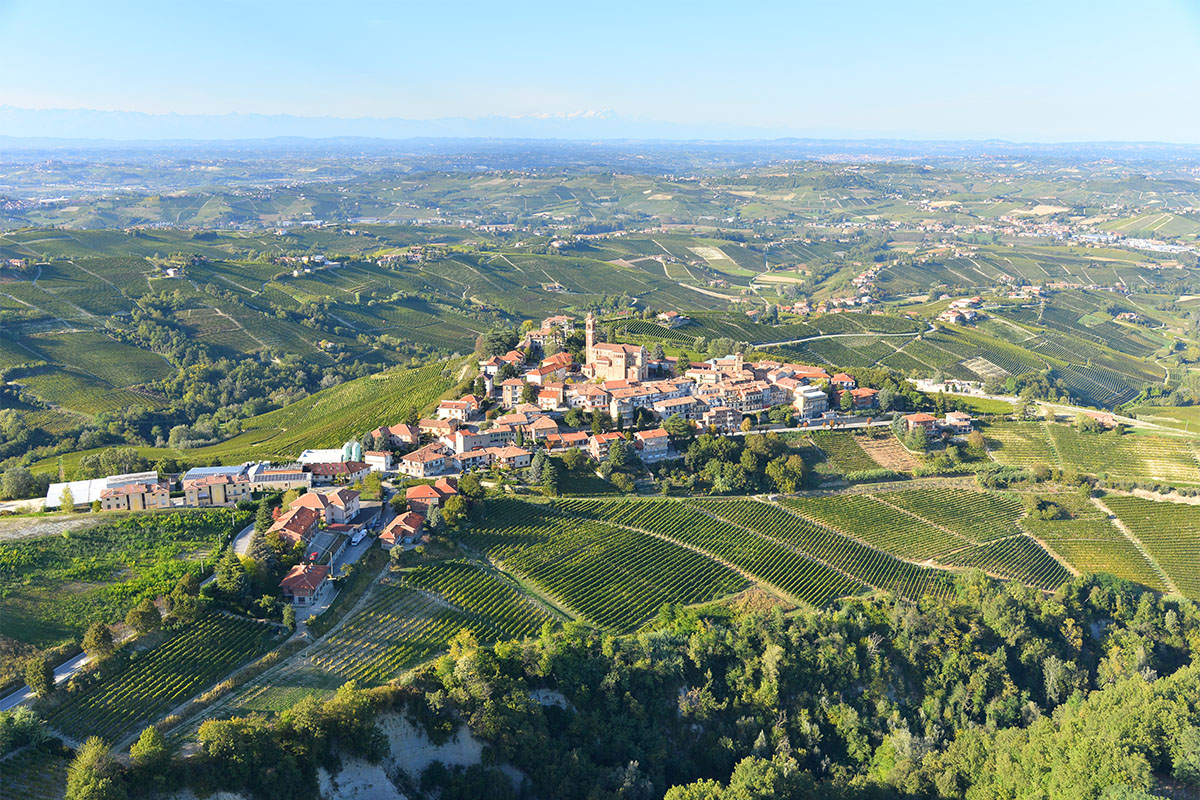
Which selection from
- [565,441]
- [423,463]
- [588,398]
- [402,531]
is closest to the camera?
[402,531]

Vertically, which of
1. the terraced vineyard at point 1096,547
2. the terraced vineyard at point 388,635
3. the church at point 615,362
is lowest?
the terraced vineyard at point 1096,547

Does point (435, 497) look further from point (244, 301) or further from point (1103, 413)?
point (244, 301)

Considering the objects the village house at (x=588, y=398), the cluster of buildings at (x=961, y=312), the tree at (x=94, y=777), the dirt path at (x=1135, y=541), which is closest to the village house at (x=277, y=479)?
the village house at (x=588, y=398)

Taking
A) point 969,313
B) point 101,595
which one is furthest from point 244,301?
point 969,313

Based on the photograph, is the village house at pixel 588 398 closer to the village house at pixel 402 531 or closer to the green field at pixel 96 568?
the village house at pixel 402 531

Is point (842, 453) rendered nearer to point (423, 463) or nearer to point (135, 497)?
point (423, 463)

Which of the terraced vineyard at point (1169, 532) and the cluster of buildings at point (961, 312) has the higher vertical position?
the cluster of buildings at point (961, 312)

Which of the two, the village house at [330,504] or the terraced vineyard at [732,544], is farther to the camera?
the terraced vineyard at [732,544]

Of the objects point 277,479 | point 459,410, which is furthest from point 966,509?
point 277,479
